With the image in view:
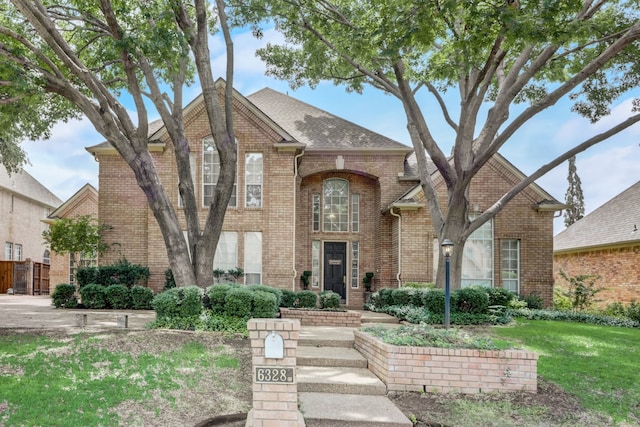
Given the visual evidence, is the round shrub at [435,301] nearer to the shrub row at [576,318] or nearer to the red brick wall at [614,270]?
the shrub row at [576,318]

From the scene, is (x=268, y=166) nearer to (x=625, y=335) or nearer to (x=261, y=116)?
(x=261, y=116)

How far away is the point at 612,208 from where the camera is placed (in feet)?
68.4

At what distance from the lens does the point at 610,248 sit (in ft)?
60.6

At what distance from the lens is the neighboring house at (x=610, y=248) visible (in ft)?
56.2

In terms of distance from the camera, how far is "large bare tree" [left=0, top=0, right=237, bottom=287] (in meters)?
9.27

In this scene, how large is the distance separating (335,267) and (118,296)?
26.0 feet

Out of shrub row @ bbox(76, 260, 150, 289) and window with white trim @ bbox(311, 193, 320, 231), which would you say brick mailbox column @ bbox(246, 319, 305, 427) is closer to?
shrub row @ bbox(76, 260, 150, 289)

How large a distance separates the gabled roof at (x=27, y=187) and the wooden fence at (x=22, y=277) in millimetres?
4721

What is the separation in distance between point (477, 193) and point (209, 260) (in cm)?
1050

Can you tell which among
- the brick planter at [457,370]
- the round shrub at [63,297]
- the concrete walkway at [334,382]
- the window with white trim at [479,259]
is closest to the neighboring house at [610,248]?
the window with white trim at [479,259]

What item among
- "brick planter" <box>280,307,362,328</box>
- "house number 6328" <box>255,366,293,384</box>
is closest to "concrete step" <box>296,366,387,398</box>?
"house number 6328" <box>255,366,293,384</box>

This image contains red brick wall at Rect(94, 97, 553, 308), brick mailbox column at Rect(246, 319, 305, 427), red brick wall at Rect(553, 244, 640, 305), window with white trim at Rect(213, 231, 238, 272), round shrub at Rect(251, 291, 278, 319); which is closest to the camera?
brick mailbox column at Rect(246, 319, 305, 427)

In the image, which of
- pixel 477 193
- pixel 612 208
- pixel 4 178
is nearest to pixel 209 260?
pixel 477 193

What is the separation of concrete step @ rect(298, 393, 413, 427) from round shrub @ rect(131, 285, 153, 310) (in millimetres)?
9833
